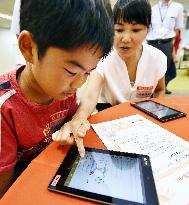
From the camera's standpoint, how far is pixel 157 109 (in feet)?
3.22

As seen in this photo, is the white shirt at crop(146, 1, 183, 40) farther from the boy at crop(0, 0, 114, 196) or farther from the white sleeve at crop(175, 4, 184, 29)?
the boy at crop(0, 0, 114, 196)

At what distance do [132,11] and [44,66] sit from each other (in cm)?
67

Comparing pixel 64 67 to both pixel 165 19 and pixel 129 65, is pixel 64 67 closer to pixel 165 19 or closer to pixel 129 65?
pixel 129 65

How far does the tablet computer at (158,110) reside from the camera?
2.95 ft

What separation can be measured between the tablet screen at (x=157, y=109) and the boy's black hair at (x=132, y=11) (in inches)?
16.3

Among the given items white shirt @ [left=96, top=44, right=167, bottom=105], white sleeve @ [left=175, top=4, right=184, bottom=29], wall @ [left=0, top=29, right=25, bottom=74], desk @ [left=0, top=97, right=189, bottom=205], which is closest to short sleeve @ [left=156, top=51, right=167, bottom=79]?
white shirt @ [left=96, top=44, right=167, bottom=105]

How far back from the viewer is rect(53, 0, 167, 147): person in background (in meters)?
1.15

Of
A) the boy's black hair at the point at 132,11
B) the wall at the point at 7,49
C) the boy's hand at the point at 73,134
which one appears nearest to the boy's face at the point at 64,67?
the boy's hand at the point at 73,134

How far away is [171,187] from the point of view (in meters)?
0.52

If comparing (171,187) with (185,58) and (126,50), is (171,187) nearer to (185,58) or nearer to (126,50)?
(126,50)

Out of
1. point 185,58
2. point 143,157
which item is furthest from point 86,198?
point 185,58

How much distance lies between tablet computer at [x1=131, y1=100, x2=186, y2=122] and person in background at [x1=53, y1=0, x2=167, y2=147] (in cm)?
17

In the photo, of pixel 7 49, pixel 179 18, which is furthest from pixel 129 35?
pixel 7 49

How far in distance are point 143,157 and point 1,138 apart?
0.39 metres
